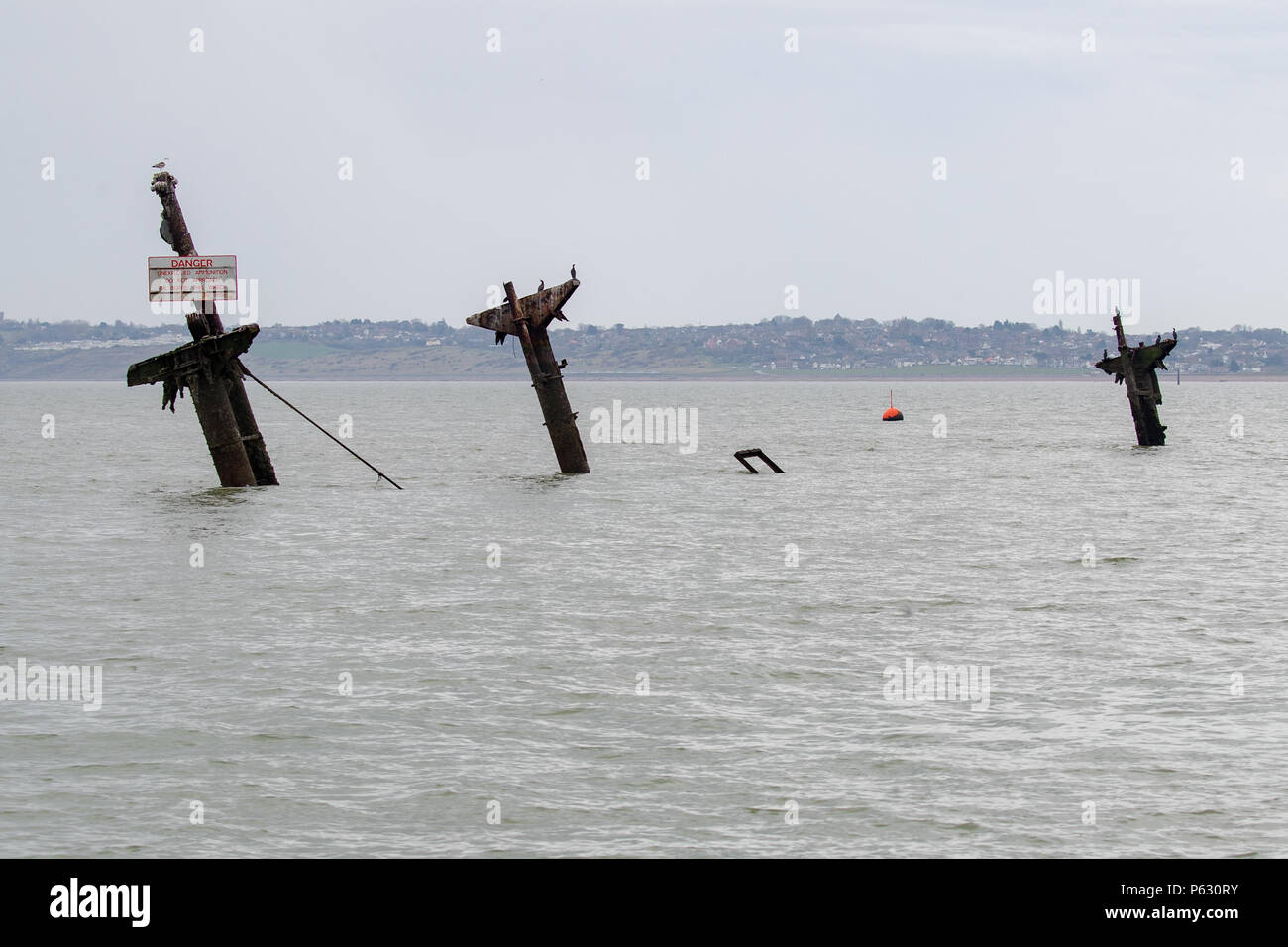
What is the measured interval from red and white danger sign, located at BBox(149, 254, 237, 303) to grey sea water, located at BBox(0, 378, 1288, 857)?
5.05 metres

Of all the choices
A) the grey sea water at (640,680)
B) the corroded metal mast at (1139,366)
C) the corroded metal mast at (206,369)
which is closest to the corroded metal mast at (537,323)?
the grey sea water at (640,680)

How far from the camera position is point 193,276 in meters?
32.3

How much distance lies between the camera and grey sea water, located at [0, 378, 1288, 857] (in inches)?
444

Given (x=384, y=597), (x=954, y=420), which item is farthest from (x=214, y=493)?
(x=954, y=420)

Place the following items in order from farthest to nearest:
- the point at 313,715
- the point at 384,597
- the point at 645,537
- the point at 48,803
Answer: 1. the point at 645,537
2. the point at 384,597
3. the point at 313,715
4. the point at 48,803

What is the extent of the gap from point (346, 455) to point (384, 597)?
43831 mm

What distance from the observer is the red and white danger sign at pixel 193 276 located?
3228cm

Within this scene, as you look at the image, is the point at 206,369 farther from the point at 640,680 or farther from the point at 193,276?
the point at 640,680

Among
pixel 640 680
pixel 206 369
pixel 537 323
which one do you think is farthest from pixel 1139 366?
pixel 640 680

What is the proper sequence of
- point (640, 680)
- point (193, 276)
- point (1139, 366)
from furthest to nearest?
1. point (1139, 366)
2. point (193, 276)
3. point (640, 680)

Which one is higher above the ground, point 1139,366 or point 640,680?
point 1139,366

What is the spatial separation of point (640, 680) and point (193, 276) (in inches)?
786

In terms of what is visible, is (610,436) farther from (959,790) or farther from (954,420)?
(959,790)
